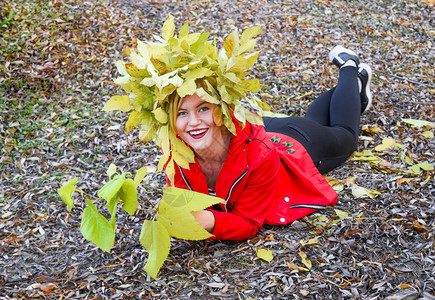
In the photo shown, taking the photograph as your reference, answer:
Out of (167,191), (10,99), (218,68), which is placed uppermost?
(218,68)

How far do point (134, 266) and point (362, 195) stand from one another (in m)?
1.67

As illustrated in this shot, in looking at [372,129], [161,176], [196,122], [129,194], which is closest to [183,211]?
[129,194]

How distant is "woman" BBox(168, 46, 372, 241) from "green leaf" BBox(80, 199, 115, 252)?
626 mm

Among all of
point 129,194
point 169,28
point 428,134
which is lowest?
point 428,134

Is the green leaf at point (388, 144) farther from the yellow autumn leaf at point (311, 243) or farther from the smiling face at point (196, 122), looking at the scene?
the smiling face at point (196, 122)

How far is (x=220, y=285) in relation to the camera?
2570 mm

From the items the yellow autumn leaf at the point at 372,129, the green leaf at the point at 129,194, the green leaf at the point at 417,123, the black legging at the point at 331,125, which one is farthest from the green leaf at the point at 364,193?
the green leaf at the point at 129,194

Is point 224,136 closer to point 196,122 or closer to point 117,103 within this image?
point 196,122

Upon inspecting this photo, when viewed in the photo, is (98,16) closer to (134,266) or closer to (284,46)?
(284,46)

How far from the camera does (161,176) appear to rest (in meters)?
3.73

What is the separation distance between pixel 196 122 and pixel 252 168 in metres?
0.50

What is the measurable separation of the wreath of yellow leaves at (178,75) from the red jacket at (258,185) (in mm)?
281

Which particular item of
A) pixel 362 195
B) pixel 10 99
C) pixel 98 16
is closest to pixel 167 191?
pixel 362 195

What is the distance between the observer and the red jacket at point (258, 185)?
8.93 feet
